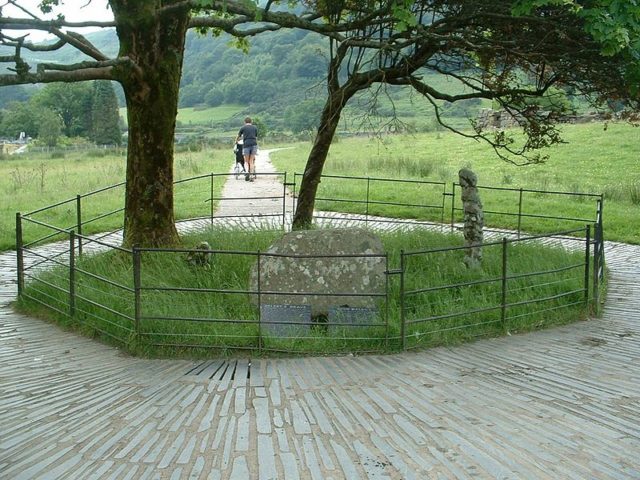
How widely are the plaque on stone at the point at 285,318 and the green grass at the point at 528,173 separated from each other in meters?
9.72

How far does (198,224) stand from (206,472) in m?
13.4

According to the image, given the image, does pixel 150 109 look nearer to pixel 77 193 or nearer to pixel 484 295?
pixel 484 295

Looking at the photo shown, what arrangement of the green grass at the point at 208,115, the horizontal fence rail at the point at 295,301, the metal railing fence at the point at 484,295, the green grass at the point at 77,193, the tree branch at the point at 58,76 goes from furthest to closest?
the green grass at the point at 208,115 → the green grass at the point at 77,193 → the metal railing fence at the point at 484,295 → the horizontal fence rail at the point at 295,301 → the tree branch at the point at 58,76

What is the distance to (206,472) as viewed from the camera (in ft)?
18.1

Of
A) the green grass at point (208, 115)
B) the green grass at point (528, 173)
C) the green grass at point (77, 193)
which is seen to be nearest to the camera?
the green grass at point (77, 193)

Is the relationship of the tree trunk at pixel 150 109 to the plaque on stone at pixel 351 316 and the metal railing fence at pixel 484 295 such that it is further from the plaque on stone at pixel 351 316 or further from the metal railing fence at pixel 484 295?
the metal railing fence at pixel 484 295

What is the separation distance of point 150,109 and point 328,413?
280 inches

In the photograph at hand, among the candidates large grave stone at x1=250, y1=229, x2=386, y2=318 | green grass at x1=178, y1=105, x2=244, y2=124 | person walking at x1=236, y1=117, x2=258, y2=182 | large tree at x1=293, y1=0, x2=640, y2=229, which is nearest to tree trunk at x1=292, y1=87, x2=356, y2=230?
large tree at x1=293, y1=0, x2=640, y2=229

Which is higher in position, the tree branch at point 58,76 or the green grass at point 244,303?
the tree branch at point 58,76

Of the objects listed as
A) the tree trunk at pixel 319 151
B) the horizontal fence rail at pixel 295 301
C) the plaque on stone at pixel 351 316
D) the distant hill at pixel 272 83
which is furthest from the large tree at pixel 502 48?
the plaque on stone at pixel 351 316

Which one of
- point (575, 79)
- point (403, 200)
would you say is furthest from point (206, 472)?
point (403, 200)

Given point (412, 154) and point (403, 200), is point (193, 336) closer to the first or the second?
point (403, 200)

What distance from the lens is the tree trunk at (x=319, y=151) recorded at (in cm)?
1445

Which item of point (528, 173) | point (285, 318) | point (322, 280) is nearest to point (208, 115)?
point (528, 173)
